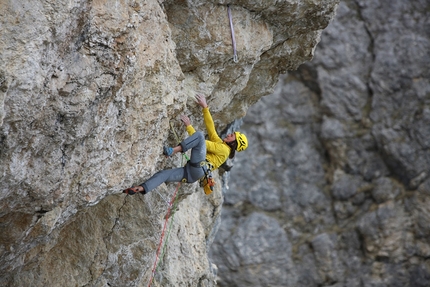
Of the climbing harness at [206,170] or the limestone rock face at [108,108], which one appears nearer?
the limestone rock face at [108,108]

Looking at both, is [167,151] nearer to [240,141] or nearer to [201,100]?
[201,100]

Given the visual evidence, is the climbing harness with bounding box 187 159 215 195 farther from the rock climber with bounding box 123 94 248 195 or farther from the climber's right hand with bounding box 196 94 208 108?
the climber's right hand with bounding box 196 94 208 108

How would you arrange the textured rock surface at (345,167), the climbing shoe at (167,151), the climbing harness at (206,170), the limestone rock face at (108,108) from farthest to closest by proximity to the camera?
1. the textured rock surface at (345,167)
2. the climbing harness at (206,170)
3. the climbing shoe at (167,151)
4. the limestone rock face at (108,108)

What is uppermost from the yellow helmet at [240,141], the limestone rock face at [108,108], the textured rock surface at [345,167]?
the textured rock surface at [345,167]

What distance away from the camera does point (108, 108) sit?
7418 mm

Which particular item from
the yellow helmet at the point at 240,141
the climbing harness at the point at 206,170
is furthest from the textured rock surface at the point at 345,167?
the climbing harness at the point at 206,170

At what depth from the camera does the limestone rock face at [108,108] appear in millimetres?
6348

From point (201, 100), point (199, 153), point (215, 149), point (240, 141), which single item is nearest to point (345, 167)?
point (240, 141)

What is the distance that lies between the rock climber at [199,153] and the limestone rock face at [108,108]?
37cm

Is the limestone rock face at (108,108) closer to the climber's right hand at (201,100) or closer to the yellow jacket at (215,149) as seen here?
the climber's right hand at (201,100)

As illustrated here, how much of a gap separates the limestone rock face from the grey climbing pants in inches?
15.7

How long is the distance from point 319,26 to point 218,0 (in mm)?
2605

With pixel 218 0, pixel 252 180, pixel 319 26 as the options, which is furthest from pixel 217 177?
pixel 252 180

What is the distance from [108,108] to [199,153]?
2245 mm
